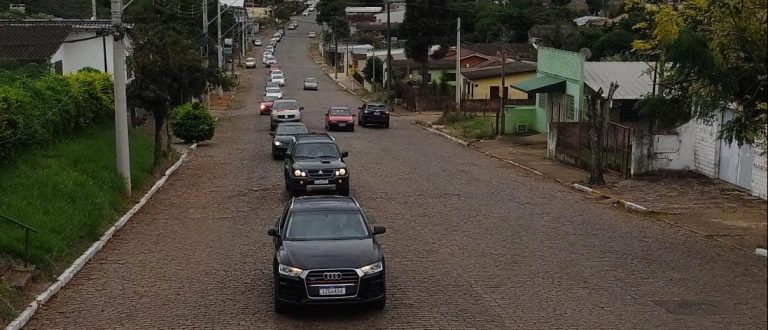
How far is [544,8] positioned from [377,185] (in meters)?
90.5

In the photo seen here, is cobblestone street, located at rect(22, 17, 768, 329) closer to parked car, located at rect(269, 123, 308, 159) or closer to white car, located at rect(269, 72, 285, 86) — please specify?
parked car, located at rect(269, 123, 308, 159)

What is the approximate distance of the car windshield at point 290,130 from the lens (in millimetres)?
32531

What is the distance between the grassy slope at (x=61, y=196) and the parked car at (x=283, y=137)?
7510 millimetres

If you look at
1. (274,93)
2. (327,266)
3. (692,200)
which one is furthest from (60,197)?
(274,93)

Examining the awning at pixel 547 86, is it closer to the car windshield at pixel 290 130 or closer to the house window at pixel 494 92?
the car windshield at pixel 290 130

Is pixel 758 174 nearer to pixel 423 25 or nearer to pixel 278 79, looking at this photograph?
pixel 423 25

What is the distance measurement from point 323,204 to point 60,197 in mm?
7000

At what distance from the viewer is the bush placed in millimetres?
38719

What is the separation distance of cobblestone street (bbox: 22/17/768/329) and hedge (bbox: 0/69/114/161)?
9.75 feet

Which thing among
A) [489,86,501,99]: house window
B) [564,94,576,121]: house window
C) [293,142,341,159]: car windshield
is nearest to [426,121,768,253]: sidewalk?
[564,94,576,121]: house window

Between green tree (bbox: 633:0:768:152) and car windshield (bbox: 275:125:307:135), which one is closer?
green tree (bbox: 633:0:768:152)

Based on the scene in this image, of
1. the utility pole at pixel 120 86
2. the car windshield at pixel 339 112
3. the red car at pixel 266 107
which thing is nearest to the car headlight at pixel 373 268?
the utility pole at pixel 120 86

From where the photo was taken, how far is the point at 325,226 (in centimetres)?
1279

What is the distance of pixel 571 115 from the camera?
126ft
